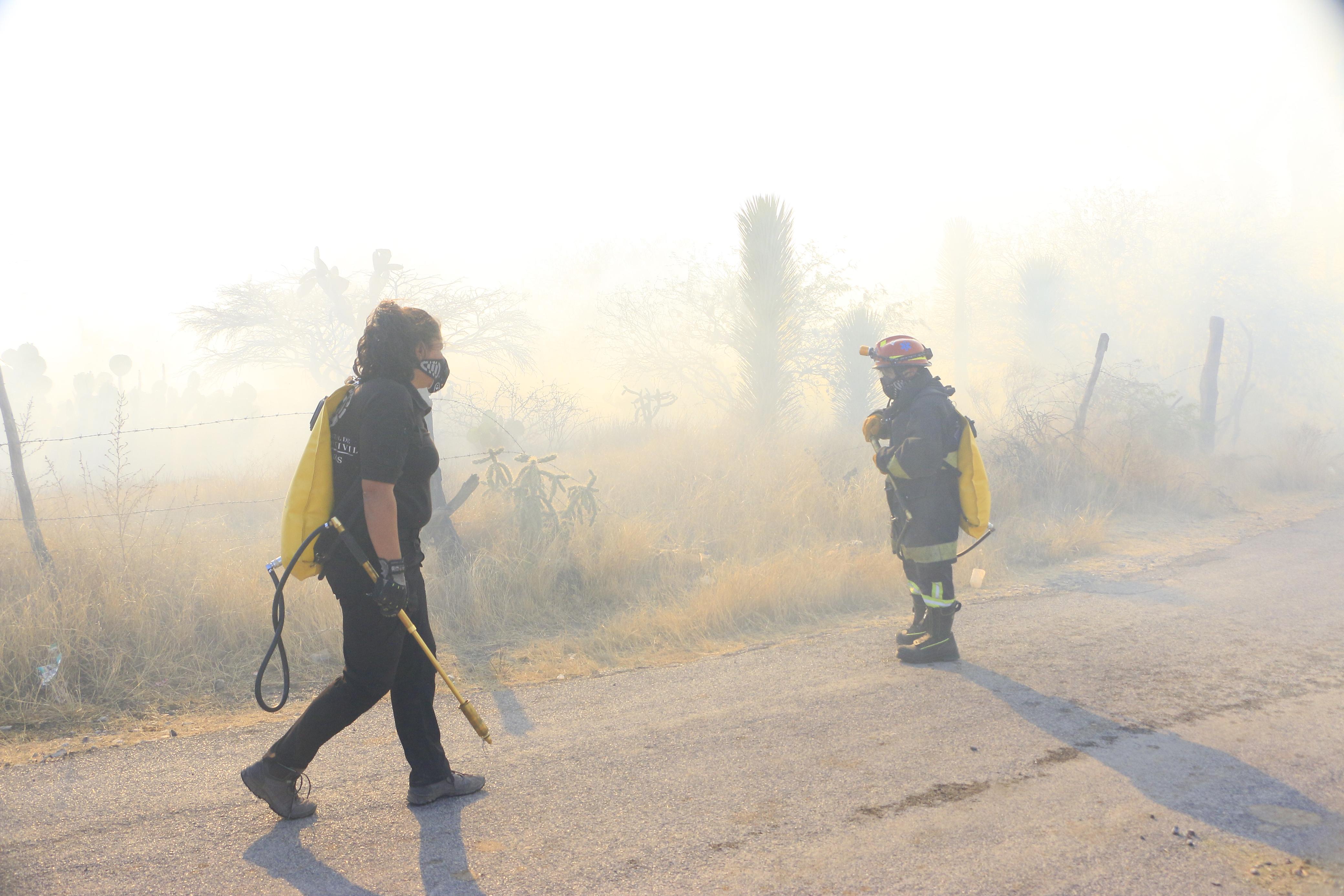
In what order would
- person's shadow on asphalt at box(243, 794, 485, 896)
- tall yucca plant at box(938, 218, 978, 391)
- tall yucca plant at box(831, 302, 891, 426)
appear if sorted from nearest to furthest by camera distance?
1. person's shadow on asphalt at box(243, 794, 485, 896)
2. tall yucca plant at box(831, 302, 891, 426)
3. tall yucca plant at box(938, 218, 978, 391)

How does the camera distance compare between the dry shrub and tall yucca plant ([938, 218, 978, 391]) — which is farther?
tall yucca plant ([938, 218, 978, 391])

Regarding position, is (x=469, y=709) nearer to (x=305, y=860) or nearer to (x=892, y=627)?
(x=305, y=860)

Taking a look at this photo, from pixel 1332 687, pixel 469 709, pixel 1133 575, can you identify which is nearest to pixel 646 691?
pixel 469 709

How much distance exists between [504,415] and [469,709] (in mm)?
14088

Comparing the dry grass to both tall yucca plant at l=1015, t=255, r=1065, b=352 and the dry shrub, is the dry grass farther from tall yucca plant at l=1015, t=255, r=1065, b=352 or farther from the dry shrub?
tall yucca plant at l=1015, t=255, r=1065, b=352

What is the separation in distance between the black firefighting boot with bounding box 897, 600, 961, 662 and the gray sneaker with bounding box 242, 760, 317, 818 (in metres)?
3.28

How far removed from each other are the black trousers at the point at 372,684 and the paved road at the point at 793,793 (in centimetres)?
22

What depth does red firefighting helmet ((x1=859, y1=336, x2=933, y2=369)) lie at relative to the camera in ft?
15.6

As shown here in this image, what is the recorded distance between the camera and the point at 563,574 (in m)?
6.38

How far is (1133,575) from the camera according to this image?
6957mm

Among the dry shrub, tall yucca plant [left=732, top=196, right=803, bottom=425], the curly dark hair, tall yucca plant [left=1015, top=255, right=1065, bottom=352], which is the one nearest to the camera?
the curly dark hair

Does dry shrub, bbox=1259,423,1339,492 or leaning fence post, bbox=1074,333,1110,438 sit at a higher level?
leaning fence post, bbox=1074,333,1110,438

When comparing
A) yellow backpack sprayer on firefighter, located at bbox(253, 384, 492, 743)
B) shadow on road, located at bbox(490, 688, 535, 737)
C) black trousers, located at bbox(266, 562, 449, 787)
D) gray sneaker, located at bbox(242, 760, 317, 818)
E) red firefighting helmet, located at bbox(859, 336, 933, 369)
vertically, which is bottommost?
shadow on road, located at bbox(490, 688, 535, 737)

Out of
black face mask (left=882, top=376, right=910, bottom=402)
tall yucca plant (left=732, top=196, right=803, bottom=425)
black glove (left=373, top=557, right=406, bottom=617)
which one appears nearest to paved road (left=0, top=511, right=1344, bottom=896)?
black glove (left=373, top=557, right=406, bottom=617)
